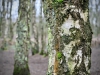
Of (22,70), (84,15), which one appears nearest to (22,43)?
(22,70)

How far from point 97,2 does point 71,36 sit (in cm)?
3365

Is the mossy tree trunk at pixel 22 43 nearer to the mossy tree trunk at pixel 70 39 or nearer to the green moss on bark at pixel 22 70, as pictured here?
the green moss on bark at pixel 22 70

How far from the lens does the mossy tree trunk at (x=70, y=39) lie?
109 inches

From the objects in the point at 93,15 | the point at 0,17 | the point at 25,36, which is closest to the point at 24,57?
the point at 25,36

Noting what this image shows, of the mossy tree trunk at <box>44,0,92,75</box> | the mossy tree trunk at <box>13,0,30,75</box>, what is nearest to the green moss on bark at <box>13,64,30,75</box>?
the mossy tree trunk at <box>13,0,30,75</box>

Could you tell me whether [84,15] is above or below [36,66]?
above

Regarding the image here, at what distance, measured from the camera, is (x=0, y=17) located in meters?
31.5

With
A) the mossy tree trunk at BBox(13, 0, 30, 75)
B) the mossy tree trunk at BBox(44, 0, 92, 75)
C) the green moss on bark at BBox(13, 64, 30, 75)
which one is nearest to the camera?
the mossy tree trunk at BBox(44, 0, 92, 75)

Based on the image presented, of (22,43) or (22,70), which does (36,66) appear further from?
(22,43)

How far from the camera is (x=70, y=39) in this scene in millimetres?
2771

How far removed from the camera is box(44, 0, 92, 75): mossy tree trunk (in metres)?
2.76

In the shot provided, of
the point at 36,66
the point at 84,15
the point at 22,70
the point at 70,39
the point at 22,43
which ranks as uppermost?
the point at 84,15

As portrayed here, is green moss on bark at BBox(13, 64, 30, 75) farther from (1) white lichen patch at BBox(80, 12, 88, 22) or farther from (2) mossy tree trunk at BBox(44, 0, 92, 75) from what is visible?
(1) white lichen patch at BBox(80, 12, 88, 22)

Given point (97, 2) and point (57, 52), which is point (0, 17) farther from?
point (57, 52)
